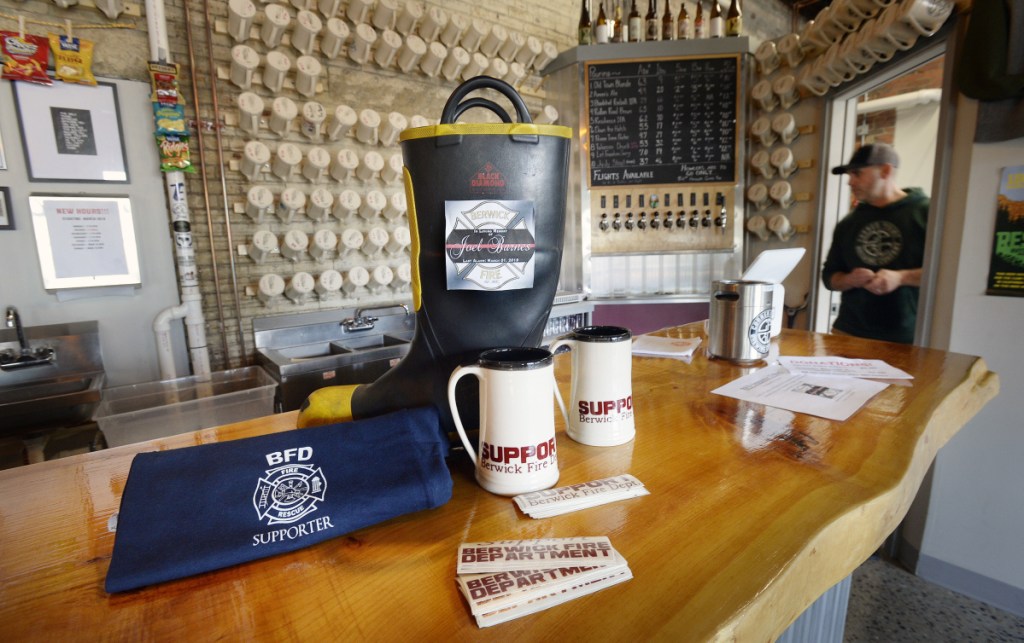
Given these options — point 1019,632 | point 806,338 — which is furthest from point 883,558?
point 806,338

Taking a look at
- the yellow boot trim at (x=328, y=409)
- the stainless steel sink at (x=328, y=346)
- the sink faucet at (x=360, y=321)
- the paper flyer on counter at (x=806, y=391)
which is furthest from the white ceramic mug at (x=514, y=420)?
the sink faucet at (x=360, y=321)

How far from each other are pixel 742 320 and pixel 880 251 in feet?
5.73

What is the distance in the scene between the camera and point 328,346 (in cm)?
283

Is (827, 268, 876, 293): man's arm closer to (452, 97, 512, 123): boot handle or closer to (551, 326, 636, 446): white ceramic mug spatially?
(551, 326, 636, 446): white ceramic mug

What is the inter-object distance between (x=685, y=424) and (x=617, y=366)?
26cm

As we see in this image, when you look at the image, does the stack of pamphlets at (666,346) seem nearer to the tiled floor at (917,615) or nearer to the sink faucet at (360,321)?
the tiled floor at (917,615)

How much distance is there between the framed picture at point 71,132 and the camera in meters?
2.13

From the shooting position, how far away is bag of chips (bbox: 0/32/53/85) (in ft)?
6.68

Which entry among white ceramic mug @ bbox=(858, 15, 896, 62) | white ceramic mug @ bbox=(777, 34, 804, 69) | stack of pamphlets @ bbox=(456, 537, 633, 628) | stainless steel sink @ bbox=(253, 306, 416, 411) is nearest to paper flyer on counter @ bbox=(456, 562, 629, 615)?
stack of pamphlets @ bbox=(456, 537, 633, 628)

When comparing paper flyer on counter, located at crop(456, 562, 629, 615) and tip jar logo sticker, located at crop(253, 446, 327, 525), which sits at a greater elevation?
tip jar logo sticker, located at crop(253, 446, 327, 525)

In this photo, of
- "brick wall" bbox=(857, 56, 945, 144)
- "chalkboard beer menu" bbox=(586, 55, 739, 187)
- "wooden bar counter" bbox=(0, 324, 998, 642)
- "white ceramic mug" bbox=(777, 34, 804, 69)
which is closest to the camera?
"wooden bar counter" bbox=(0, 324, 998, 642)

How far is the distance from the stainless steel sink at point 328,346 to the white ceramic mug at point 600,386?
1.66m

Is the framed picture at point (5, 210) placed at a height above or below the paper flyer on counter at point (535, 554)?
above

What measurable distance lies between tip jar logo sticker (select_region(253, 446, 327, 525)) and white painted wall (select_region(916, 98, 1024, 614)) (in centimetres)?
251
